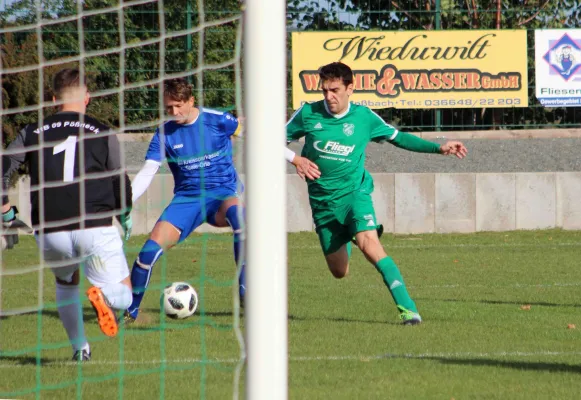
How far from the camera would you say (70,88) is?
622 cm

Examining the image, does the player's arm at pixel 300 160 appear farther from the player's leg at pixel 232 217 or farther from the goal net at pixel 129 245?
the player's leg at pixel 232 217

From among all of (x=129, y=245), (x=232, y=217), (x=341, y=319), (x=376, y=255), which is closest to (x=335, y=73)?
(x=376, y=255)

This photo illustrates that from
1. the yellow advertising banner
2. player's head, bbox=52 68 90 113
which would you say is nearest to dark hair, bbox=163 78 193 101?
player's head, bbox=52 68 90 113

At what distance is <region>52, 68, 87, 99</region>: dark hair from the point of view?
20.3 feet

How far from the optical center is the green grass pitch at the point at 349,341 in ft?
19.1

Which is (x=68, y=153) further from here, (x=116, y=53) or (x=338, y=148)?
(x=116, y=53)

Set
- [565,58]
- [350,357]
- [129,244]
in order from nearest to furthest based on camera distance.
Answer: [350,357] → [129,244] → [565,58]

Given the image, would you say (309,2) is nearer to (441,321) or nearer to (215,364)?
(441,321)

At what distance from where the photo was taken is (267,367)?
388 cm

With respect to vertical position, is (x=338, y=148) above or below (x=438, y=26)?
below

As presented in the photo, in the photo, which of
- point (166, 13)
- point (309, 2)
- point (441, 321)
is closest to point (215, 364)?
point (441, 321)

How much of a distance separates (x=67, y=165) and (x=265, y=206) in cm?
267

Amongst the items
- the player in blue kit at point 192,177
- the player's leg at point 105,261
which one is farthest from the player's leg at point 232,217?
the player's leg at point 105,261

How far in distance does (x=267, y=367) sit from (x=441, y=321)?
449 centimetres
